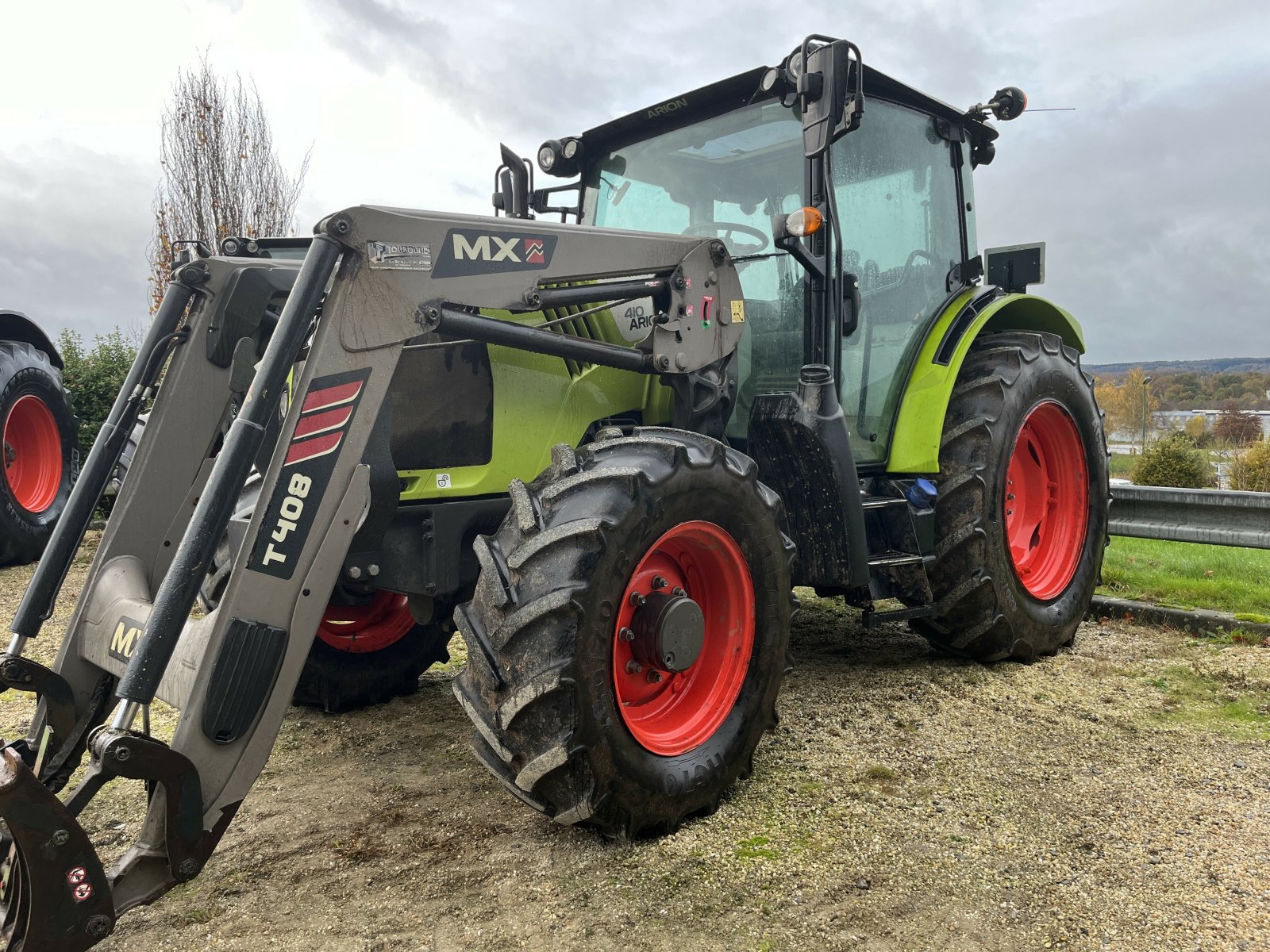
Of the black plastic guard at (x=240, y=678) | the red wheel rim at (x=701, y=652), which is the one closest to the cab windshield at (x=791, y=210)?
the red wheel rim at (x=701, y=652)

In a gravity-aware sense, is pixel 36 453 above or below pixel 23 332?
below

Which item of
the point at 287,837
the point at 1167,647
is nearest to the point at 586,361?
the point at 287,837

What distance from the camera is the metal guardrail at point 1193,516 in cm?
537

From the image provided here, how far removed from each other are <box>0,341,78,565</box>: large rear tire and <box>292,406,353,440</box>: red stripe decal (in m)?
6.68

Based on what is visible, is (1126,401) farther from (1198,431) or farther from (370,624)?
(370,624)

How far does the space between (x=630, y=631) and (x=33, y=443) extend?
306 inches

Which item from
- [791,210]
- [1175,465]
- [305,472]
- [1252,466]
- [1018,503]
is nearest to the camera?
[305,472]

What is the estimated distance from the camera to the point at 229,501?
7.83 feet

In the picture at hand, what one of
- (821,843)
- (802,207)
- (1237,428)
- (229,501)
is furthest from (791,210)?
(1237,428)

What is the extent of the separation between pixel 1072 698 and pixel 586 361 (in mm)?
2521

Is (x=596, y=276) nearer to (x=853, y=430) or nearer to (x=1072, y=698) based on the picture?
(x=853, y=430)

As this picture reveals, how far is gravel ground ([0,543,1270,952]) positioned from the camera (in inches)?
94.9

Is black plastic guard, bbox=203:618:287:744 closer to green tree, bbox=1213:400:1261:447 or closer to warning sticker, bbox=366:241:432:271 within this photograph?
warning sticker, bbox=366:241:432:271

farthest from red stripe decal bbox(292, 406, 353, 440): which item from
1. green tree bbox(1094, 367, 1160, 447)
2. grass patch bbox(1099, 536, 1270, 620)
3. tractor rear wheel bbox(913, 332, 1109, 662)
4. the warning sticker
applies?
green tree bbox(1094, 367, 1160, 447)
